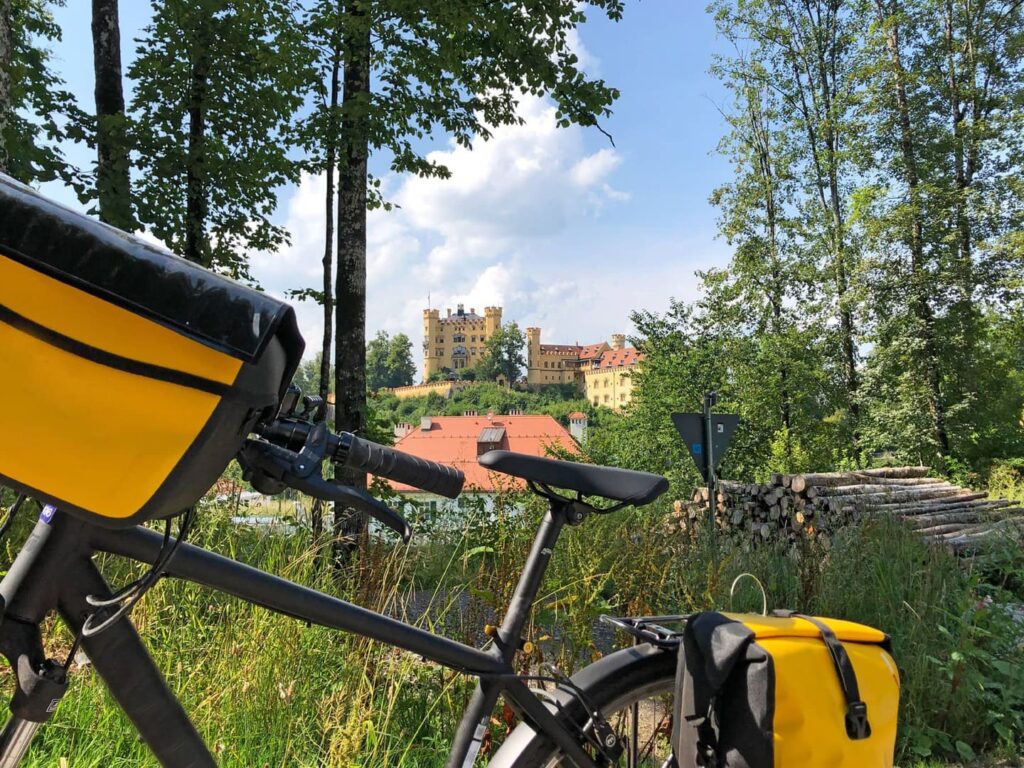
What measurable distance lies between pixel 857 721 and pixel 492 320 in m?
111

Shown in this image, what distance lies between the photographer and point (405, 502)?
628 cm

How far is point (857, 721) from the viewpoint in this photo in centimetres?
129

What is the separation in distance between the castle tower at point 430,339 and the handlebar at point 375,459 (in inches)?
4177

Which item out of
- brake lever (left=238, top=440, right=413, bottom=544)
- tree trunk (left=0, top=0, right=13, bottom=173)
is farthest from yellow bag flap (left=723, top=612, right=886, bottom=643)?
tree trunk (left=0, top=0, right=13, bottom=173)

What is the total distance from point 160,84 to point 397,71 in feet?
7.35

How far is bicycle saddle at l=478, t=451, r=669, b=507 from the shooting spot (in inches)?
54.1

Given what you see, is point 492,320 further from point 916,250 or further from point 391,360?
point 916,250

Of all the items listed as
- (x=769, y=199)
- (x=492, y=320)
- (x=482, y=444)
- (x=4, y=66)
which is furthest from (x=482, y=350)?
(x=4, y=66)

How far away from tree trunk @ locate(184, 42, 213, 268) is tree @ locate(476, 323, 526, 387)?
91.3 metres

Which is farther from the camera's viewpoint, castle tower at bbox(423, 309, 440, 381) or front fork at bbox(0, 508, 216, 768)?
castle tower at bbox(423, 309, 440, 381)

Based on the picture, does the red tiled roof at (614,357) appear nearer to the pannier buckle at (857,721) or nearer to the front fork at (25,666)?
the pannier buckle at (857,721)

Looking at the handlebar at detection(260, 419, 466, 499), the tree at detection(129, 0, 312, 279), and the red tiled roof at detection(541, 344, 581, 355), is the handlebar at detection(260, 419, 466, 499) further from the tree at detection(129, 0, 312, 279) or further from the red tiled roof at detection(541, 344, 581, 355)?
the red tiled roof at detection(541, 344, 581, 355)

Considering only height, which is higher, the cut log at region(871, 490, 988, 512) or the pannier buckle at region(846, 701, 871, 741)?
the pannier buckle at region(846, 701, 871, 741)

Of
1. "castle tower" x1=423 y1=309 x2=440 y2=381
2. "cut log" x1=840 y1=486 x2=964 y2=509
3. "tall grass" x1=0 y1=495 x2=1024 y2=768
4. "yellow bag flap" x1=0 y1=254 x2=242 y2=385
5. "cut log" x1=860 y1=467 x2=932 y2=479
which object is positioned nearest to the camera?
"yellow bag flap" x1=0 y1=254 x2=242 y2=385
